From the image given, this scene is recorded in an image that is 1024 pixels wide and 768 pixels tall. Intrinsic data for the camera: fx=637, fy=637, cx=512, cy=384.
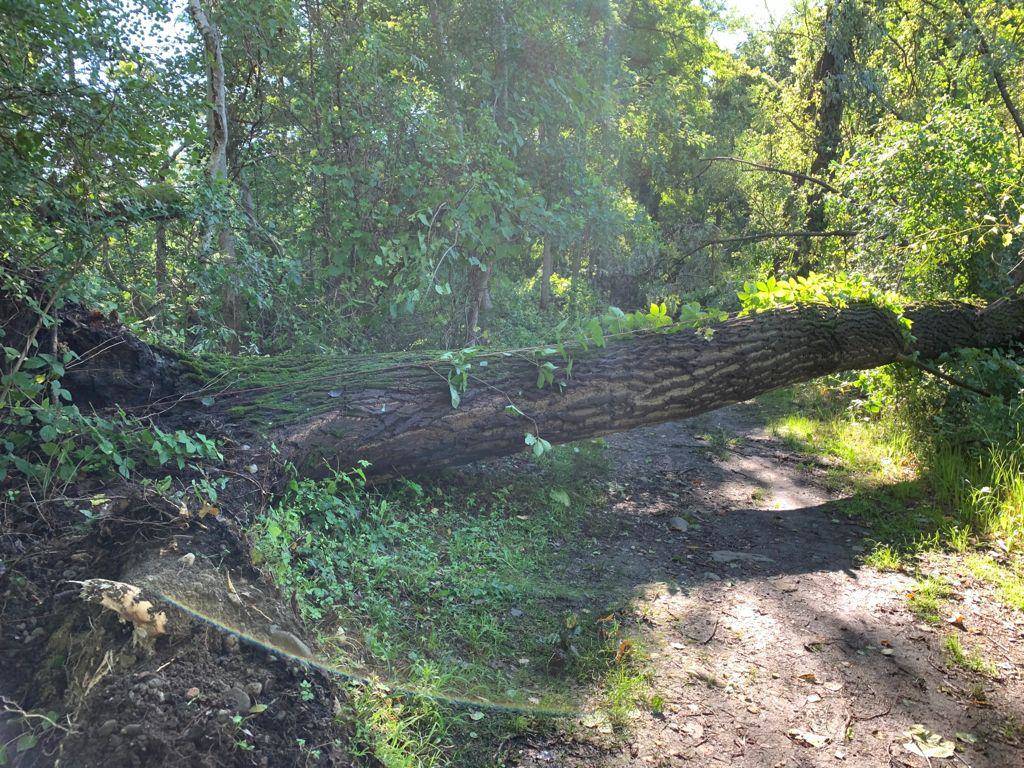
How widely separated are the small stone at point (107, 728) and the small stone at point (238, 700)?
297mm

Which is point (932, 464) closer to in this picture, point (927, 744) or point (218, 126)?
point (927, 744)

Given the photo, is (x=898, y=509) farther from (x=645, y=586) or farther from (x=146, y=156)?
(x=146, y=156)

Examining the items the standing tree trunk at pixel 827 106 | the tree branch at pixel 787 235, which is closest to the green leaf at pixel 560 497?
the tree branch at pixel 787 235

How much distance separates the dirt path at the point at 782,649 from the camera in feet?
8.11

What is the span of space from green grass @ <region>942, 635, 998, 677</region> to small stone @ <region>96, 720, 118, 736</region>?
3402mm

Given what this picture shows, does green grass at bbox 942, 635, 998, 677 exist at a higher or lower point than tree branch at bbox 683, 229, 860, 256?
lower

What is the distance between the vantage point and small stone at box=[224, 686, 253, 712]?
2.00 metres

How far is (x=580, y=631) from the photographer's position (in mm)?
3178

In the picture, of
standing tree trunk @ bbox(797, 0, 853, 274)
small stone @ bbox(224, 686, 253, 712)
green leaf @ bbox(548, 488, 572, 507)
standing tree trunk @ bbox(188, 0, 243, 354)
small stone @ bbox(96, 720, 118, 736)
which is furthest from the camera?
standing tree trunk @ bbox(797, 0, 853, 274)

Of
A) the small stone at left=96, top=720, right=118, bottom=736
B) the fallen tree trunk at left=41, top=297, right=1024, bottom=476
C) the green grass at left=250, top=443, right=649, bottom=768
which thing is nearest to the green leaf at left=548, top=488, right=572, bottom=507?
the green grass at left=250, top=443, right=649, bottom=768

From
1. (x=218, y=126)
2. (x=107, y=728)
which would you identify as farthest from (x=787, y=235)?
(x=107, y=728)

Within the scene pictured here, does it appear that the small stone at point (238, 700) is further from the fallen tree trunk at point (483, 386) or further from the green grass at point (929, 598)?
the green grass at point (929, 598)

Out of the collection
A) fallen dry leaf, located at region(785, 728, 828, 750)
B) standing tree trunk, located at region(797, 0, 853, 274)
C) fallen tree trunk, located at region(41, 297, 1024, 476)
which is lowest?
fallen dry leaf, located at region(785, 728, 828, 750)

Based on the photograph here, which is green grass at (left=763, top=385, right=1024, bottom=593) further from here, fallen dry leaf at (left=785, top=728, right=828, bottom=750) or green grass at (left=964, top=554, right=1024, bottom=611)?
fallen dry leaf at (left=785, top=728, right=828, bottom=750)
